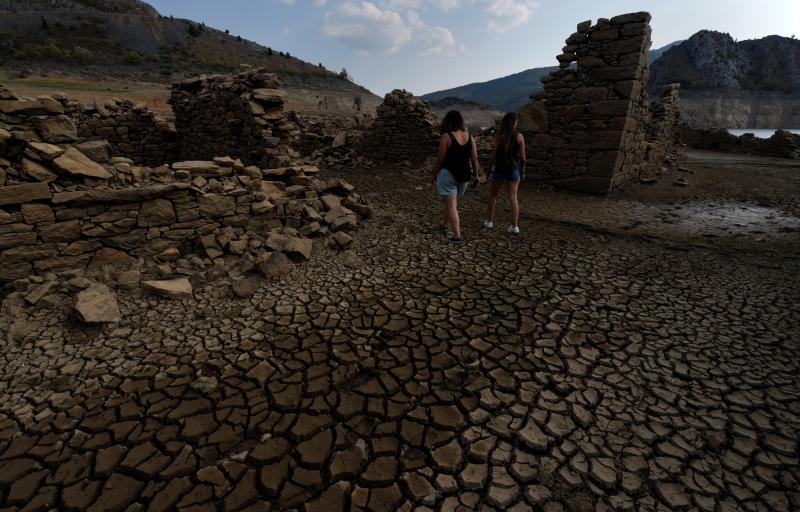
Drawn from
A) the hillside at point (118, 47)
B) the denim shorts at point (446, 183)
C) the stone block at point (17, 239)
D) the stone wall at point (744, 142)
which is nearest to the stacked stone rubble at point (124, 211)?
the stone block at point (17, 239)

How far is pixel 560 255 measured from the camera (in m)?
4.80

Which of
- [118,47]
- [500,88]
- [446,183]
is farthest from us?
[500,88]

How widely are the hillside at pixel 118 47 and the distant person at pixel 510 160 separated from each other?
42076 mm

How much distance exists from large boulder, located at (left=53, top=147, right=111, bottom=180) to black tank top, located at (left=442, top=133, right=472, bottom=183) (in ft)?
14.1

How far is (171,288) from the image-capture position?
371cm

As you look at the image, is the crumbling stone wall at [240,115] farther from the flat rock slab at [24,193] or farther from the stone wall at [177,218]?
the flat rock slab at [24,193]

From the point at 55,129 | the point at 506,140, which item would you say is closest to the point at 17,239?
the point at 55,129

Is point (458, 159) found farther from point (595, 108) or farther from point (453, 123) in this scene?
point (595, 108)

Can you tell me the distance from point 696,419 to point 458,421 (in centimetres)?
155

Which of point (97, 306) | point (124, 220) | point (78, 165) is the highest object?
point (78, 165)

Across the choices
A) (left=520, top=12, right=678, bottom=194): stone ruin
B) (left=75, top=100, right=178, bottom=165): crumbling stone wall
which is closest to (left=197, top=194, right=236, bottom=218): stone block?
(left=75, top=100, right=178, bottom=165): crumbling stone wall

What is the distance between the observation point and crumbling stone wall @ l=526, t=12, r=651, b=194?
24.7 ft

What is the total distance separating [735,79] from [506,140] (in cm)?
9811

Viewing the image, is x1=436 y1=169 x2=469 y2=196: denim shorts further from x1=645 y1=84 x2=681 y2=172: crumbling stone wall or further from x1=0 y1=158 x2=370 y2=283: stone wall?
x1=645 y1=84 x2=681 y2=172: crumbling stone wall
